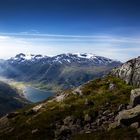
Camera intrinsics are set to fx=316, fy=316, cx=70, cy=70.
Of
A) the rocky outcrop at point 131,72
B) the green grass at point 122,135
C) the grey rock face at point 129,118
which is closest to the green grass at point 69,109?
the rocky outcrop at point 131,72

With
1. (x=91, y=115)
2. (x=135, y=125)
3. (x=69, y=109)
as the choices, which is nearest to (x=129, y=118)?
(x=135, y=125)

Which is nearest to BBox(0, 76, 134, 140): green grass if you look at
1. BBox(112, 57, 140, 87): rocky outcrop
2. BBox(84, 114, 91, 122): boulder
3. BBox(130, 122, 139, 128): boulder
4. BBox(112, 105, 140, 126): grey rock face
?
BBox(84, 114, 91, 122): boulder

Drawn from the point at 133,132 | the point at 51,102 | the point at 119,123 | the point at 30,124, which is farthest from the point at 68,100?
the point at 133,132

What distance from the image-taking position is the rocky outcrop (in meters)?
96.5

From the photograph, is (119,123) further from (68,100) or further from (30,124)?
(68,100)

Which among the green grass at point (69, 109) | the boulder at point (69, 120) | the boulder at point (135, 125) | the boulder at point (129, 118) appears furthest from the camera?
the green grass at point (69, 109)

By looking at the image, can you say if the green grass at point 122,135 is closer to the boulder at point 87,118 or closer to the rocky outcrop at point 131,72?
the boulder at point 87,118

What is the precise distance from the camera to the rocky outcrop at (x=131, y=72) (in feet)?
317

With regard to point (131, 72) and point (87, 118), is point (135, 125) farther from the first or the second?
point (131, 72)

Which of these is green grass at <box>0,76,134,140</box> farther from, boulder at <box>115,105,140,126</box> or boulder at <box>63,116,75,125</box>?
boulder at <box>115,105,140,126</box>

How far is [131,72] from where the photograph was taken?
334ft

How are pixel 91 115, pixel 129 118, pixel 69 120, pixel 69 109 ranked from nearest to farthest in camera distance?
pixel 129 118 < pixel 91 115 < pixel 69 120 < pixel 69 109

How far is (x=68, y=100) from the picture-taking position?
99.7m

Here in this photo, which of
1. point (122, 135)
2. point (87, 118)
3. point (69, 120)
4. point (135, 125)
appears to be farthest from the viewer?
Result: point (69, 120)
